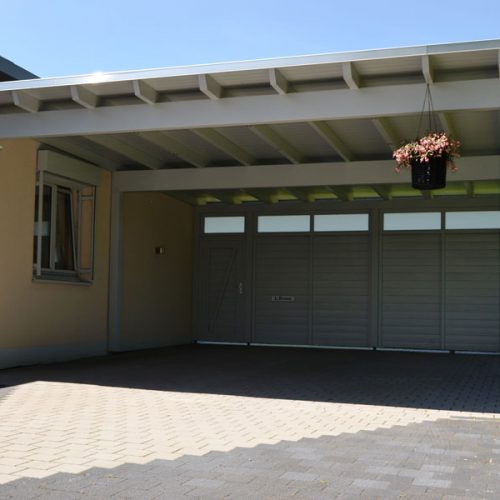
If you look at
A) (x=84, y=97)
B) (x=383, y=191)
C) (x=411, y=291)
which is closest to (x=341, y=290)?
(x=411, y=291)

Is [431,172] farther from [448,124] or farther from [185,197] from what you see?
[185,197]

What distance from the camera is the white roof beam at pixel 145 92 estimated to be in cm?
787

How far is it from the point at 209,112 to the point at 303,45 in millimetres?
3775

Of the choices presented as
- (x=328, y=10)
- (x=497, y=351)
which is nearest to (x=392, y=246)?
(x=497, y=351)

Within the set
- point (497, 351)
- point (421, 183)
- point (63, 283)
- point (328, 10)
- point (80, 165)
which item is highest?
point (328, 10)

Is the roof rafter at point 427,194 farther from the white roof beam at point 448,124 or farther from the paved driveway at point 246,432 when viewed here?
the paved driveway at point 246,432

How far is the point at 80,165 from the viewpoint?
36.2 ft

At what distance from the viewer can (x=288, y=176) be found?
1147cm

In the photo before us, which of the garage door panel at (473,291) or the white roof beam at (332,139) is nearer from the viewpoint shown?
the white roof beam at (332,139)

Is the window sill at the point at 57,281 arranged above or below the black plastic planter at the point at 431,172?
below

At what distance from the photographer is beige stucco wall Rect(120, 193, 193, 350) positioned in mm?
12695

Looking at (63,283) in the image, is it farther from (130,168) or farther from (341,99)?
(341,99)

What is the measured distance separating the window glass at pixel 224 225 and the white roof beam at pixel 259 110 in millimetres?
6424

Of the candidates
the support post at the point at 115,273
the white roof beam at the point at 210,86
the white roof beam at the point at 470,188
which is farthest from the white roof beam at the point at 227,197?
the white roof beam at the point at 210,86
